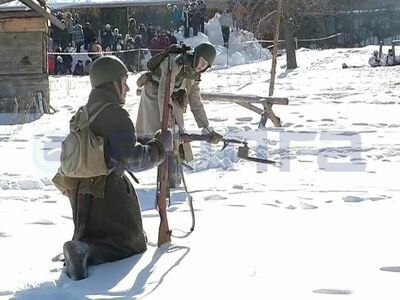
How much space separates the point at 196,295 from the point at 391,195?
3.31 metres

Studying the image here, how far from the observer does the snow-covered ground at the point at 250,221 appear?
175 inches

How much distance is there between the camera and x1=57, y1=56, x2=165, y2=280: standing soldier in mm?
4699

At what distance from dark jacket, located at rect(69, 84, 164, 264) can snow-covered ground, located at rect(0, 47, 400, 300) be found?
16cm

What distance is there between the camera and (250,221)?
6.06 meters

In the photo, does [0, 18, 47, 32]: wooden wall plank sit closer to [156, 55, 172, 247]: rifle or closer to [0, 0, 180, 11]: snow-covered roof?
[156, 55, 172, 247]: rifle

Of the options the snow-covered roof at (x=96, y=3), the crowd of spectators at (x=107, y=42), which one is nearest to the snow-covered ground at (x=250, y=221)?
the crowd of spectators at (x=107, y=42)

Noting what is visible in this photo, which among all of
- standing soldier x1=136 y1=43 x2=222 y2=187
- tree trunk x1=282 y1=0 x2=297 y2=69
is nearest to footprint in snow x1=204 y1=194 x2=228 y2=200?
standing soldier x1=136 y1=43 x2=222 y2=187

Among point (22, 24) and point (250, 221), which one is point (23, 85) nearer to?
point (22, 24)

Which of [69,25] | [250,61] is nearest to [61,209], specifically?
[69,25]

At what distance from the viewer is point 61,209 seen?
6.76 metres

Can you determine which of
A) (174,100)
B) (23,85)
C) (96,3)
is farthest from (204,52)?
(96,3)

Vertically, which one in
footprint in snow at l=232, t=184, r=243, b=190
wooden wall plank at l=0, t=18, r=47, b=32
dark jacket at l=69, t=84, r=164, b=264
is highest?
wooden wall plank at l=0, t=18, r=47, b=32

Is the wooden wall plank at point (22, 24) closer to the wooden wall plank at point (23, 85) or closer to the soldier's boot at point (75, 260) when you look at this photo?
the wooden wall plank at point (23, 85)

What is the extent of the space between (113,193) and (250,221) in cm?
152
